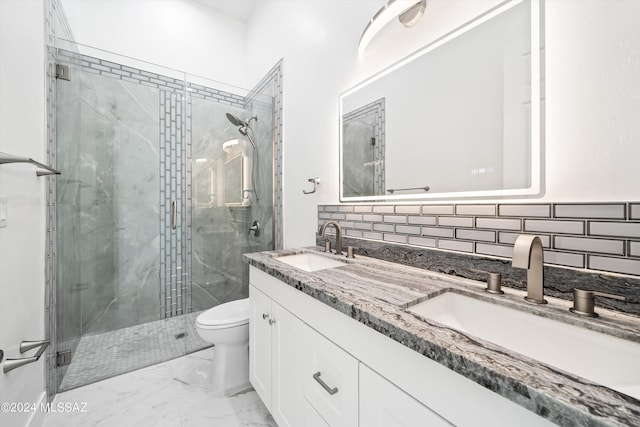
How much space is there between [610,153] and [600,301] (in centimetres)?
39

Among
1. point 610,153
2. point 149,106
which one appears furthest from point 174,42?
point 610,153

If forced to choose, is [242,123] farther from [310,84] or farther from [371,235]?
[371,235]

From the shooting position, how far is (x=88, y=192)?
6.91 ft

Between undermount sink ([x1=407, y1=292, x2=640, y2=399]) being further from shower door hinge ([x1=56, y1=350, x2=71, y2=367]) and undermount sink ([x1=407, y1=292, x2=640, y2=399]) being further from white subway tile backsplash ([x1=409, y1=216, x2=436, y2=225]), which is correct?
shower door hinge ([x1=56, y1=350, x2=71, y2=367])

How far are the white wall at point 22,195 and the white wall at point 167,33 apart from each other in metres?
1.04

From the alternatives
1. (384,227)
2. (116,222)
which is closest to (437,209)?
(384,227)

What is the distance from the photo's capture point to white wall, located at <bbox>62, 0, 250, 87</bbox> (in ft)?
7.32

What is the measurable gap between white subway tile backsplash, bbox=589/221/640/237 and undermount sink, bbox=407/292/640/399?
0.27 m

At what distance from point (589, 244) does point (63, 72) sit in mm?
2850

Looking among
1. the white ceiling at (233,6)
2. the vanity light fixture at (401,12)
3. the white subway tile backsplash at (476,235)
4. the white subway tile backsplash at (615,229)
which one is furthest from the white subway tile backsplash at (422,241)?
the white ceiling at (233,6)

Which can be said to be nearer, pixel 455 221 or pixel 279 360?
pixel 455 221

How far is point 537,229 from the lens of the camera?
31.2 inches

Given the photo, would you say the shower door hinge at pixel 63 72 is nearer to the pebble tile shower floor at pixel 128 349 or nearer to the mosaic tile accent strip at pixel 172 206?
the mosaic tile accent strip at pixel 172 206

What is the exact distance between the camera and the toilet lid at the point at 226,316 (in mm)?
1570
